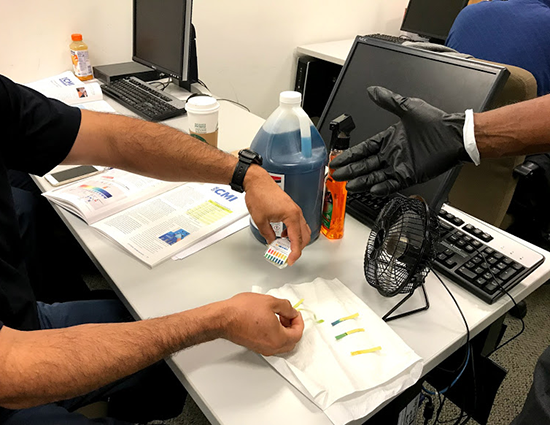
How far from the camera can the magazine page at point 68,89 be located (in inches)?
62.5

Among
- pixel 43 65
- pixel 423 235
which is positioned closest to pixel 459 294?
pixel 423 235

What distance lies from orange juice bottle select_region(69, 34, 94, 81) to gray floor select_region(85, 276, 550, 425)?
2.91 ft

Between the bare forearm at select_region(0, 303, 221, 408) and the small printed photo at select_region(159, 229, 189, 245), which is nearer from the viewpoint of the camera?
the bare forearm at select_region(0, 303, 221, 408)

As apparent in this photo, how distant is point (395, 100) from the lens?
89 cm

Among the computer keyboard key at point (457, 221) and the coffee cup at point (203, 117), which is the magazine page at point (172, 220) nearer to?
the coffee cup at point (203, 117)

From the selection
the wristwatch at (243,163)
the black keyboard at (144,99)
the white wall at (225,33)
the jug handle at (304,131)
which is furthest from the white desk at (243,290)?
the white wall at (225,33)

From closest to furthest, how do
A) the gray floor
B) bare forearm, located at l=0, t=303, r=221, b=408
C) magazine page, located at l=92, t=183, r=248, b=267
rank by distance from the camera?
bare forearm, located at l=0, t=303, r=221, b=408 < magazine page, located at l=92, t=183, r=248, b=267 < the gray floor

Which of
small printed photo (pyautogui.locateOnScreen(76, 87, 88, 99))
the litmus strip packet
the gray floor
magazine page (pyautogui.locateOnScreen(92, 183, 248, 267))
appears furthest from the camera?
small printed photo (pyautogui.locateOnScreen(76, 87, 88, 99))

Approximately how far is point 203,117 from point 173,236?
40cm

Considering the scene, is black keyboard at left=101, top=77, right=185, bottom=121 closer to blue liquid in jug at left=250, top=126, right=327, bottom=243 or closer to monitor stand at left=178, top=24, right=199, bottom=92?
monitor stand at left=178, top=24, right=199, bottom=92

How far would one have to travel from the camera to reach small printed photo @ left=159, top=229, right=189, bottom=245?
93 cm

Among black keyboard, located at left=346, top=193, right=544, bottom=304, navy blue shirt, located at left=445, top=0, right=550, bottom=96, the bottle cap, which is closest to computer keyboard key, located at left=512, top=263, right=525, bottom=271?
black keyboard, located at left=346, top=193, right=544, bottom=304

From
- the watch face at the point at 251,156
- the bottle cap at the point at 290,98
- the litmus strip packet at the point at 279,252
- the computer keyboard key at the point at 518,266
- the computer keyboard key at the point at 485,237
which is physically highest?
the bottle cap at the point at 290,98

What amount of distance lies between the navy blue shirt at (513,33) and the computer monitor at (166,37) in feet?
3.58
